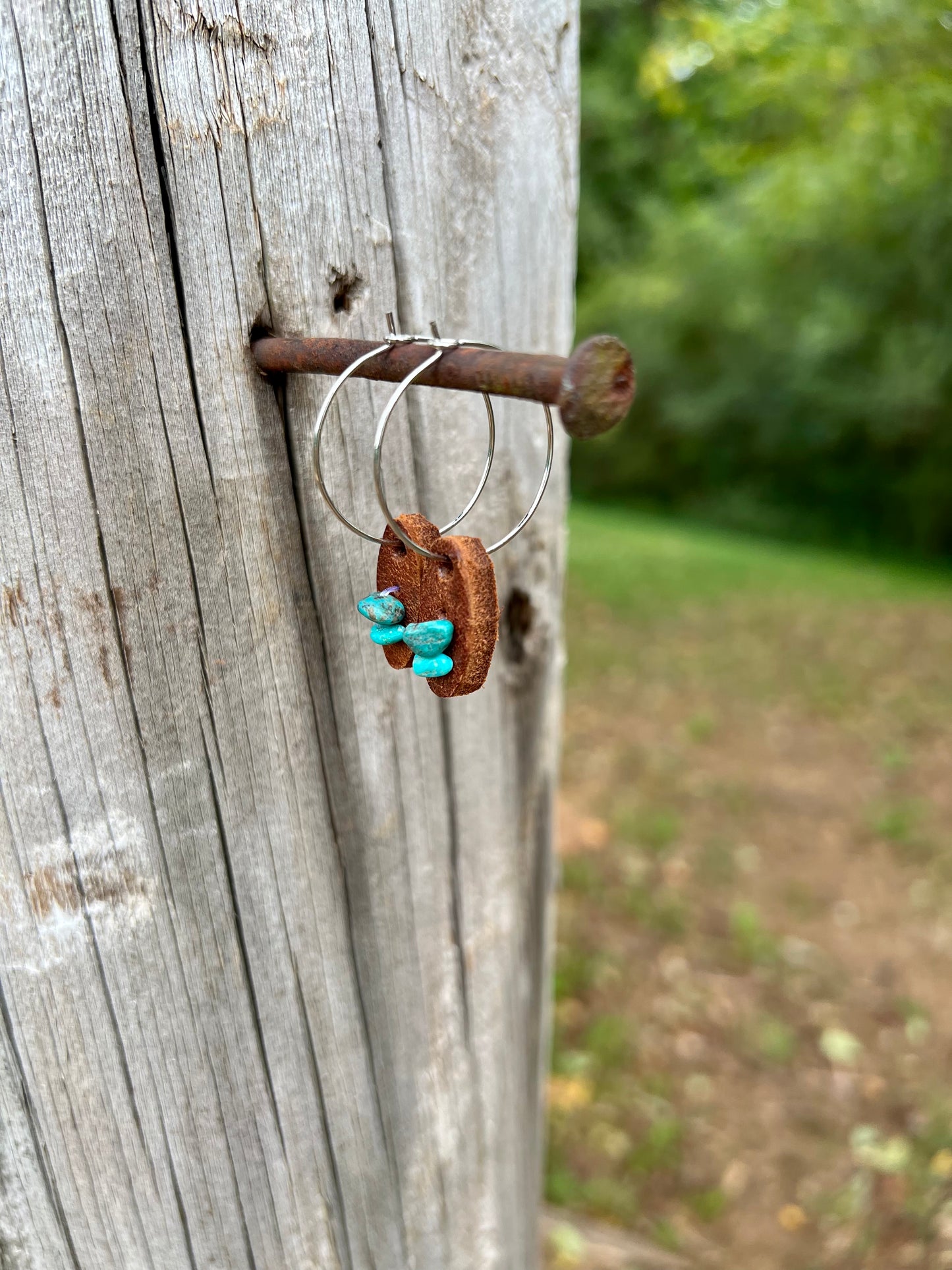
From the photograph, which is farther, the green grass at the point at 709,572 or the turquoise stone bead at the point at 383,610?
the green grass at the point at 709,572

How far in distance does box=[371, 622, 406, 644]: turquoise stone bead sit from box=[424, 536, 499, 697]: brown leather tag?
3cm

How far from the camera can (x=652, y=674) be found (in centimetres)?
714

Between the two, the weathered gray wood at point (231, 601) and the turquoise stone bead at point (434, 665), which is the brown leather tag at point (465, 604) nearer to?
the turquoise stone bead at point (434, 665)

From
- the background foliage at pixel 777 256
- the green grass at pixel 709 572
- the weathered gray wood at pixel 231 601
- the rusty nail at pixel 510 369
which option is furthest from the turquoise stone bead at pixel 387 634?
the green grass at pixel 709 572

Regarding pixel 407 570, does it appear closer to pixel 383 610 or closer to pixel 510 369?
pixel 383 610

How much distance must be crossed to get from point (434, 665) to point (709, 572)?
1008cm

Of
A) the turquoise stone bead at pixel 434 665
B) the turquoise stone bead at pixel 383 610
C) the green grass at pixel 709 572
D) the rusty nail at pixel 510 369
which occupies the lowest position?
the green grass at pixel 709 572

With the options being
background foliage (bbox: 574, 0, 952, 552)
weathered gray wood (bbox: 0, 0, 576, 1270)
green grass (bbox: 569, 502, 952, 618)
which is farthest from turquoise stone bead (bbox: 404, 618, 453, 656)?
green grass (bbox: 569, 502, 952, 618)

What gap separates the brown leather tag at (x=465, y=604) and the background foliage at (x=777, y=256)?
192 inches

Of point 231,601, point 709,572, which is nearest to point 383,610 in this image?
point 231,601

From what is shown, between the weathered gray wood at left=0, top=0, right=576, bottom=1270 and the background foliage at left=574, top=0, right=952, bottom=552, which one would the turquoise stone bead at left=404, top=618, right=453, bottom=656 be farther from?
the background foliage at left=574, top=0, right=952, bottom=552

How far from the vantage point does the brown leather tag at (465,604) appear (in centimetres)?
92

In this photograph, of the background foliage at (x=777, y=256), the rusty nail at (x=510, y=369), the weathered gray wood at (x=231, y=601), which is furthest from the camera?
the background foliage at (x=777, y=256)

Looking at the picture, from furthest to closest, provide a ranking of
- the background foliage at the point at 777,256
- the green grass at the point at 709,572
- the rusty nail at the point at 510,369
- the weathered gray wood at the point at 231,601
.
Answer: the green grass at the point at 709,572, the background foliage at the point at 777,256, the weathered gray wood at the point at 231,601, the rusty nail at the point at 510,369
